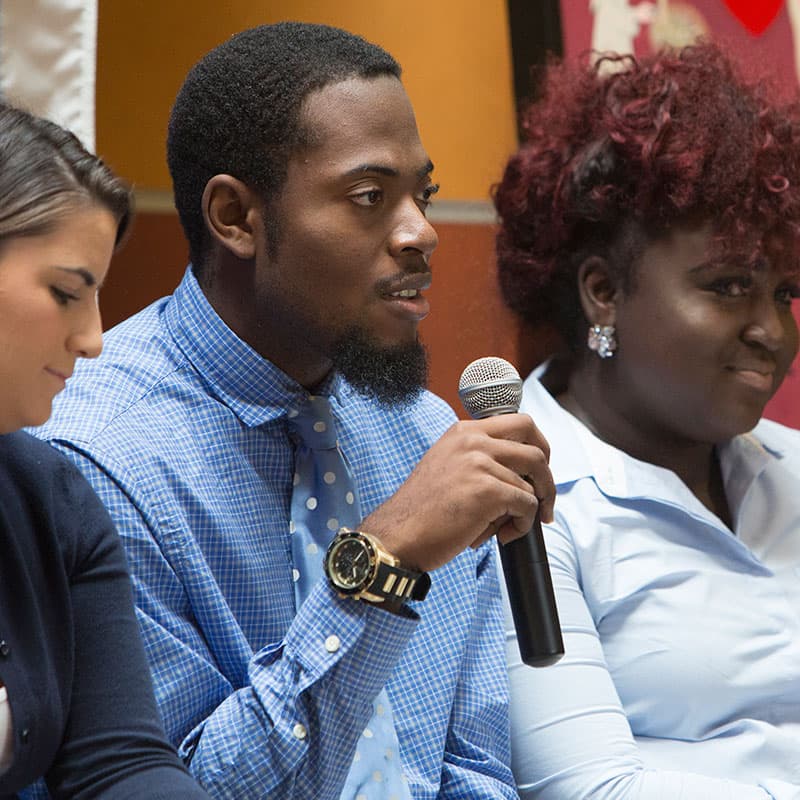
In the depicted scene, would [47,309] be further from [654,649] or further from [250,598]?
[654,649]

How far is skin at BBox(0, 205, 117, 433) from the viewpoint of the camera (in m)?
1.11

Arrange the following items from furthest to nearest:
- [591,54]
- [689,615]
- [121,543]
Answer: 1. [591,54]
2. [689,615]
3. [121,543]

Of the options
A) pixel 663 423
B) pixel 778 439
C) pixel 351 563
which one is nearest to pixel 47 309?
pixel 351 563

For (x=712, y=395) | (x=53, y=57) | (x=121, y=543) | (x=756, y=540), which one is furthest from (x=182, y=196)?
(x=756, y=540)

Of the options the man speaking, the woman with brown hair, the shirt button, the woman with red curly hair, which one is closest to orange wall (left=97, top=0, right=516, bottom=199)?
the woman with red curly hair

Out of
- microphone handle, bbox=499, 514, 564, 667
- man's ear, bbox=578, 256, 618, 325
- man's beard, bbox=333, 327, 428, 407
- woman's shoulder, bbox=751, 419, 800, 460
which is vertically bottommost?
woman's shoulder, bbox=751, 419, 800, 460

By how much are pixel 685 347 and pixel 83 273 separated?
3.27ft

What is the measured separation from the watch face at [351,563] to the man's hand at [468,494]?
3 cm

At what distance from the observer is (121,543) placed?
1.32 meters

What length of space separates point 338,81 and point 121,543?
59 cm

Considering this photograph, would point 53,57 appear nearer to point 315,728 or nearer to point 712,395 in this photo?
point 315,728

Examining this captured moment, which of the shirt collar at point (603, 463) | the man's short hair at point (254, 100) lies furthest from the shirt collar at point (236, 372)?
the shirt collar at point (603, 463)

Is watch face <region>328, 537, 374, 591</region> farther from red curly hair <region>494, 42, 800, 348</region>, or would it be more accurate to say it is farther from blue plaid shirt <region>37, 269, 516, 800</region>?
red curly hair <region>494, 42, 800, 348</region>

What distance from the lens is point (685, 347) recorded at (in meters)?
1.89
